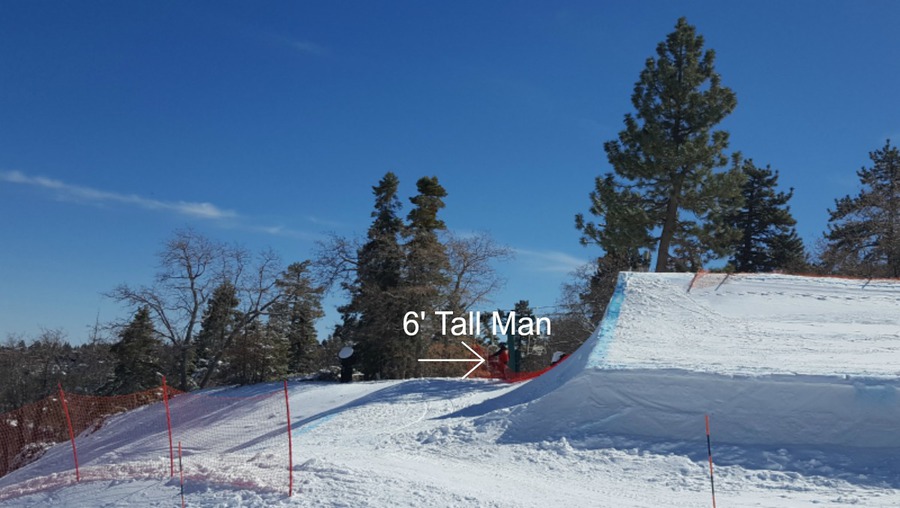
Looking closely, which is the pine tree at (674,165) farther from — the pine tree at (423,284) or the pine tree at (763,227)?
the pine tree at (763,227)

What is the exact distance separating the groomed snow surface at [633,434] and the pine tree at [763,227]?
25555 millimetres

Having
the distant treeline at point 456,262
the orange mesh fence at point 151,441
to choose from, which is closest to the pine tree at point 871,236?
the distant treeline at point 456,262

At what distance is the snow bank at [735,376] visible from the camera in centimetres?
1119

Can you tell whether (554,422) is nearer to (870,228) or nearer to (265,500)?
(265,500)

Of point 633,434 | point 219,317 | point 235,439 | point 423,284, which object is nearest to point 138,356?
point 219,317

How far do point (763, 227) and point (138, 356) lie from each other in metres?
36.0

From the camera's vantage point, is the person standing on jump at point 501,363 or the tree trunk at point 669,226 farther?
the tree trunk at point 669,226

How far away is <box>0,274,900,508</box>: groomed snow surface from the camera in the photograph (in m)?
9.50

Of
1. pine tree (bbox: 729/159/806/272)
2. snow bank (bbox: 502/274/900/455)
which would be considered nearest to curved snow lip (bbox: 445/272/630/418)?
snow bank (bbox: 502/274/900/455)

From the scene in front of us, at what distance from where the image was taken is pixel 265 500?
9047 mm

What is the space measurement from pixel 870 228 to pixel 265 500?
118 feet

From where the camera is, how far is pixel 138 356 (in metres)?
31.2

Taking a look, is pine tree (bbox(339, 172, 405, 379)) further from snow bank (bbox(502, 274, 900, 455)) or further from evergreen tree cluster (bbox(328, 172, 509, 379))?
snow bank (bbox(502, 274, 900, 455))

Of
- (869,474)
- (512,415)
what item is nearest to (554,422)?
(512,415)
